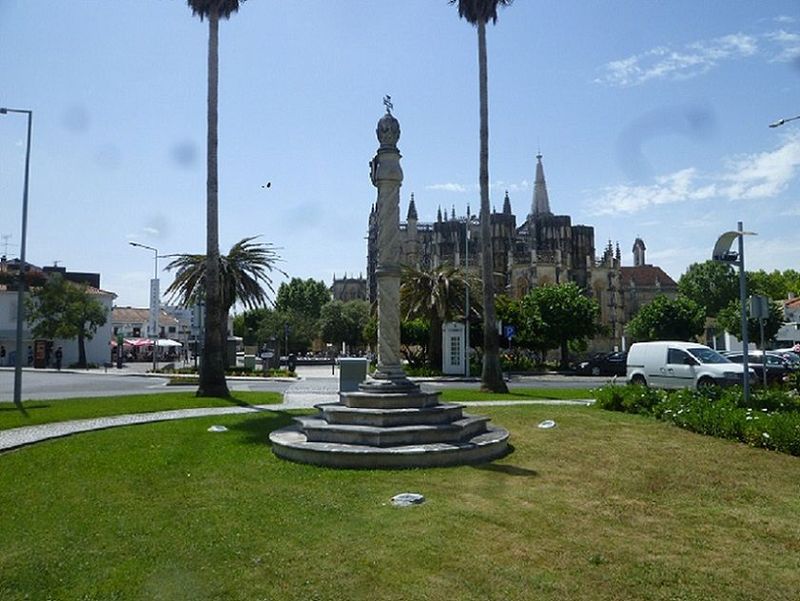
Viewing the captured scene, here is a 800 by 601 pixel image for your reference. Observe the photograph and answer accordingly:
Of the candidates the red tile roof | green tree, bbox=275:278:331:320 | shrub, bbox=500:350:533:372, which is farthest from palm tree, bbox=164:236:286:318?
the red tile roof

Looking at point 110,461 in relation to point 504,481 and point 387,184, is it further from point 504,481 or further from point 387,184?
point 387,184

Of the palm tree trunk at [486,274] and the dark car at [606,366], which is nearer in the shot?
the palm tree trunk at [486,274]

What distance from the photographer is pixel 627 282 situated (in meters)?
102

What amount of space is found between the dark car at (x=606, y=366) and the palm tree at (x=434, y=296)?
10.2 meters

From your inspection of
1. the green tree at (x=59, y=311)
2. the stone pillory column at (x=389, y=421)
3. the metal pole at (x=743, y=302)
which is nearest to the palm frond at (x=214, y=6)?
the stone pillory column at (x=389, y=421)

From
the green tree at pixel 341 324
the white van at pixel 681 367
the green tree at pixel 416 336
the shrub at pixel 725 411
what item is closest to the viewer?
the shrub at pixel 725 411

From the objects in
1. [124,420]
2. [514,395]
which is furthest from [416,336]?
[124,420]

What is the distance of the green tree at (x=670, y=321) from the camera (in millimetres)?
56875

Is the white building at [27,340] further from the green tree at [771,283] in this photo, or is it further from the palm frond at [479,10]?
the green tree at [771,283]

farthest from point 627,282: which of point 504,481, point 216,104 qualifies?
point 504,481

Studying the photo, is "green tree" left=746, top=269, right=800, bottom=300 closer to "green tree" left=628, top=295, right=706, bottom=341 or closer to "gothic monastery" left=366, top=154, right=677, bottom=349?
"gothic monastery" left=366, top=154, right=677, bottom=349

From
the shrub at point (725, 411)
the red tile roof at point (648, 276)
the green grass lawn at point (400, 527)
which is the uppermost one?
the red tile roof at point (648, 276)

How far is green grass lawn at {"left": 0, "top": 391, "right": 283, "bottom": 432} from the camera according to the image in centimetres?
1537

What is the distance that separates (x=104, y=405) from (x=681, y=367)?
59.0 feet
